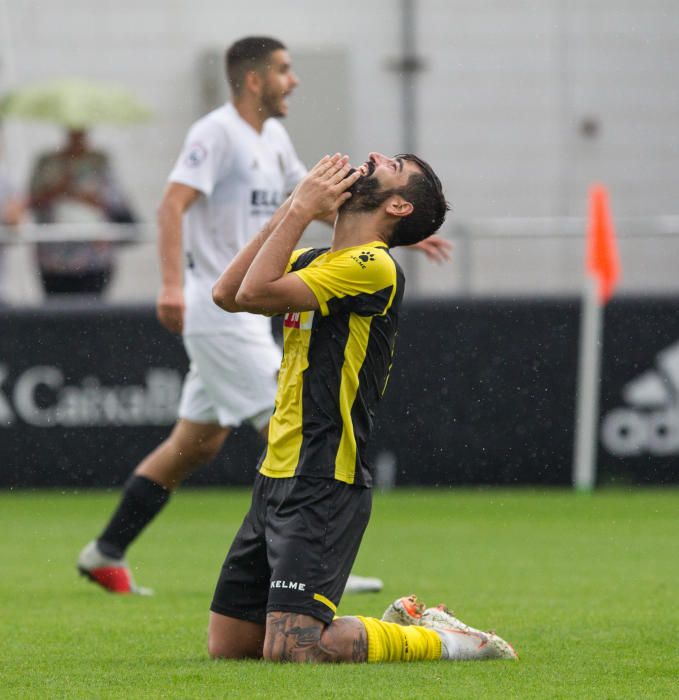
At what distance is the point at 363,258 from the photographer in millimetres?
5016

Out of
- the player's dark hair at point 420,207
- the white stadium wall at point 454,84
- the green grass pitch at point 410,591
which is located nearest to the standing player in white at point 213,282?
the green grass pitch at point 410,591

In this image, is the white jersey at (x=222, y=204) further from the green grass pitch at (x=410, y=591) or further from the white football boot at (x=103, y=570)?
the green grass pitch at (x=410, y=591)

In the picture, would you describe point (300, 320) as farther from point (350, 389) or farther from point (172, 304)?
point (172, 304)

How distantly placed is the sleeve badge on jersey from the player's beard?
219 centimetres

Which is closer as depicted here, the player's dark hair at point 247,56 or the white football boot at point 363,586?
the white football boot at point 363,586

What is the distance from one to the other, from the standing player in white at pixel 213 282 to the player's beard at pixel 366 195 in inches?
77.3

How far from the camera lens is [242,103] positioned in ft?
24.2

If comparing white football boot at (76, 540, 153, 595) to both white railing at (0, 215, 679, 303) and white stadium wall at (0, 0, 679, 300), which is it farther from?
Result: white stadium wall at (0, 0, 679, 300)

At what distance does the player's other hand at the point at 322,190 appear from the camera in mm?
4953

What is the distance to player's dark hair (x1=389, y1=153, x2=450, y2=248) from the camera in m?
5.14

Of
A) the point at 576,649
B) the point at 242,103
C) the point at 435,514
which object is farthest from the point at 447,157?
the point at 576,649

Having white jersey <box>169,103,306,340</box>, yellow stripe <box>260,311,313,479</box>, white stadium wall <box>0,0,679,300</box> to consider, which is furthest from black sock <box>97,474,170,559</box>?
white stadium wall <box>0,0,679,300</box>

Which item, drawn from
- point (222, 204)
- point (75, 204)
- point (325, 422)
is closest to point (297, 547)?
point (325, 422)

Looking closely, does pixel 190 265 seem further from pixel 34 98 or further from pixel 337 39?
pixel 337 39
